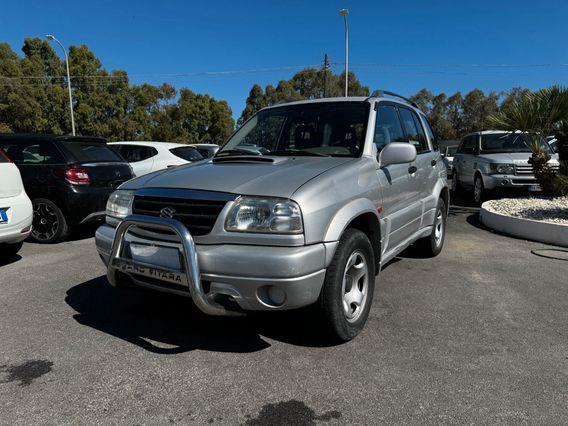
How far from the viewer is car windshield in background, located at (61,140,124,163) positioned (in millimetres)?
6611

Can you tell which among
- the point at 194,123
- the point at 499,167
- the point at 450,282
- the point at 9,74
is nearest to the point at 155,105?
the point at 194,123

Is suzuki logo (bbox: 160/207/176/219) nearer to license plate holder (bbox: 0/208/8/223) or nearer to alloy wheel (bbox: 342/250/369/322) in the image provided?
alloy wheel (bbox: 342/250/369/322)

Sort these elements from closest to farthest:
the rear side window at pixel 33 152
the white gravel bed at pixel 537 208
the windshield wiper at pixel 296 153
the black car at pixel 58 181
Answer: the windshield wiper at pixel 296 153 < the black car at pixel 58 181 < the rear side window at pixel 33 152 < the white gravel bed at pixel 537 208

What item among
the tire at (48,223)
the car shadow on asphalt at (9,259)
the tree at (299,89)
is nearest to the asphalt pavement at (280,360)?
the car shadow on asphalt at (9,259)

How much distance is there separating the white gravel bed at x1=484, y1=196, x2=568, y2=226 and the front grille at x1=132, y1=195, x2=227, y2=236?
20.0 ft

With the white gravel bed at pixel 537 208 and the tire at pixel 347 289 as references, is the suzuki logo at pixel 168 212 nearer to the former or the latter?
the tire at pixel 347 289

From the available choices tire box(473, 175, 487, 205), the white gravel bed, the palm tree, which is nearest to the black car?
the white gravel bed

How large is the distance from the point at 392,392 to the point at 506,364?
2.96ft

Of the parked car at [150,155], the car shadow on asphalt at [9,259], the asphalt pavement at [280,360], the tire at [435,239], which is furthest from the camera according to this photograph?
the parked car at [150,155]

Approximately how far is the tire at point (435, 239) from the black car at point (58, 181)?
4.55m

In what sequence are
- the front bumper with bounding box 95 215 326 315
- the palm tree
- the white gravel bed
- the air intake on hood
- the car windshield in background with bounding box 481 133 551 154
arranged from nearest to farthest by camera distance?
the front bumper with bounding box 95 215 326 315 < the air intake on hood < the white gravel bed < the palm tree < the car windshield in background with bounding box 481 133 551 154

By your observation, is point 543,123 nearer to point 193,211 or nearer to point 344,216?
point 344,216

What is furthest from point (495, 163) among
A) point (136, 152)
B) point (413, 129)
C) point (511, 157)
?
point (136, 152)

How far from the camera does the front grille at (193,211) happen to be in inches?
111
